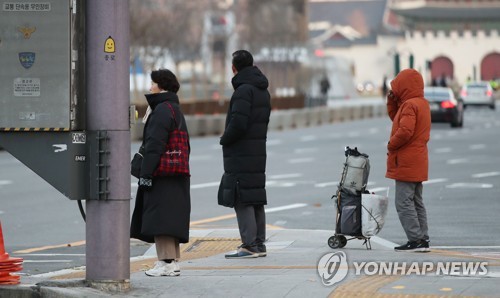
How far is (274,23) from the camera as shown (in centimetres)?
9162

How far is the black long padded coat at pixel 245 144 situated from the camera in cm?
1307

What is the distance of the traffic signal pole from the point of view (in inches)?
414

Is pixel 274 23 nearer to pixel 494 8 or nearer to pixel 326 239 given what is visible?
pixel 494 8

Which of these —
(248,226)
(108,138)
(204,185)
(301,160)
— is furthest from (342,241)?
(301,160)

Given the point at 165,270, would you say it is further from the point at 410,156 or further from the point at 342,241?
the point at 410,156

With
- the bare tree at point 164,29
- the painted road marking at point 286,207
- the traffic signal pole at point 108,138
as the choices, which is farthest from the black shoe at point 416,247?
the bare tree at point 164,29

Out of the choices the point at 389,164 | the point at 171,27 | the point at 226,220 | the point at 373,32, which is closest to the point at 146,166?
the point at 389,164

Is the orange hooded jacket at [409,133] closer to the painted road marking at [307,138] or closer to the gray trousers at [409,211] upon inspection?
the gray trousers at [409,211]

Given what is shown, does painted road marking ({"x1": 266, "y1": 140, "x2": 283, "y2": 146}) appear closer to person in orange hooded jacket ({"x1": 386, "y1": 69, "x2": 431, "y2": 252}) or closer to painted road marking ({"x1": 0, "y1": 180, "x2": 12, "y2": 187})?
painted road marking ({"x1": 0, "y1": 180, "x2": 12, "y2": 187})

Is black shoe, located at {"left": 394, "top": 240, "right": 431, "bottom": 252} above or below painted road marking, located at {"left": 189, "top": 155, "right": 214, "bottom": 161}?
above
